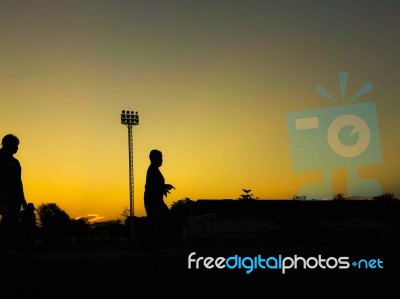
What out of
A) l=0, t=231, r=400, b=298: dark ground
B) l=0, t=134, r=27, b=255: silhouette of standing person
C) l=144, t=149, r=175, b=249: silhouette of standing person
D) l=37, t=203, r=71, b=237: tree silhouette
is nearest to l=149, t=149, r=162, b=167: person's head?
l=144, t=149, r=175, b=249: silhouette of standing person

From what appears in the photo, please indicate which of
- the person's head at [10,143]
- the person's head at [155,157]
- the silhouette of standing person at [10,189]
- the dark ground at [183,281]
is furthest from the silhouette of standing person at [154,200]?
the dark ground at [183,281]

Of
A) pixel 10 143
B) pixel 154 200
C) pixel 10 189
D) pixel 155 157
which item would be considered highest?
pixel 10 143

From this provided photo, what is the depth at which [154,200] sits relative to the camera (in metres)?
8.51

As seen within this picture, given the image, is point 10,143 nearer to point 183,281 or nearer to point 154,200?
point 154,200

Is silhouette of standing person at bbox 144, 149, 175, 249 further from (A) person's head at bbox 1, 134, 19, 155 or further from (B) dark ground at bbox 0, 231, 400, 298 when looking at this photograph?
(B) dark ground at bbox 0, 231, 400, 298

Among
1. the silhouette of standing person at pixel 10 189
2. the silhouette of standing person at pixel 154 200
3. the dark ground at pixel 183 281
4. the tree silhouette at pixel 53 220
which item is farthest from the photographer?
the tree silhouette at pixel 53 220

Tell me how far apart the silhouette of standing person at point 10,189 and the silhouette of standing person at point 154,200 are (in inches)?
88.3

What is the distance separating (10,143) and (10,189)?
2.56 ft

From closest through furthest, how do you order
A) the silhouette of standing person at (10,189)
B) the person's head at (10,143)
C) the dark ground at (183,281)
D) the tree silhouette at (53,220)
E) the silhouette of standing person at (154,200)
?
the dark ground at (183,281) → the silhouette of standing person at (10,189) → the person's head at (10,143) → the silhouette of standing person at (154,200) → the tree silhouette at (53,220)

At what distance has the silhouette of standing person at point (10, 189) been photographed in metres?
7.57

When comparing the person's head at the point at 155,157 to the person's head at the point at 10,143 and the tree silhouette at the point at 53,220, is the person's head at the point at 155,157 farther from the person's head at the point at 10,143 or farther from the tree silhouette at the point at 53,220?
the tree silhouette at the point at 53,220

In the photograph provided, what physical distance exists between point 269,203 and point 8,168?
40.5 m

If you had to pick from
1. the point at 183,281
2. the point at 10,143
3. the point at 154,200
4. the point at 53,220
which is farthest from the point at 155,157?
the point at 53,220

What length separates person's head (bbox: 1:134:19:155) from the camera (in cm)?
767
